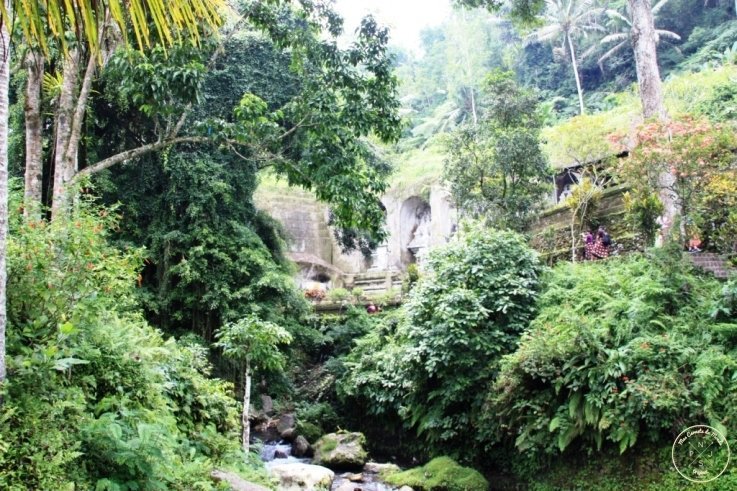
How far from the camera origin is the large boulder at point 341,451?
10.0m

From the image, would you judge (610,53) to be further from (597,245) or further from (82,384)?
(82,384)

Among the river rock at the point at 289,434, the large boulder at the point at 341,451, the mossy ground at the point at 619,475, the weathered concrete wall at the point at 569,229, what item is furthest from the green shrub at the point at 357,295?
the mossy ground at the point at 619,475

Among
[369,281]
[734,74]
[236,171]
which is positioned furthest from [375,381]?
[734,74]

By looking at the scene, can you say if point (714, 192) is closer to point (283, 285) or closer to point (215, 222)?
point (283, 285)

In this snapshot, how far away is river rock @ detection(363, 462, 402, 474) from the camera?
9590 mm

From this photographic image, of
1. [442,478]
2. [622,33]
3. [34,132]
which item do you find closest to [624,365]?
[442,478]

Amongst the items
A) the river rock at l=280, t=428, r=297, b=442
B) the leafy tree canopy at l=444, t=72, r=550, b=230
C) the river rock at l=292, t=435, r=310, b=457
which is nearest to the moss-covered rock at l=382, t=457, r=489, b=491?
the river rock at l=292, t=435, r=310, b=457

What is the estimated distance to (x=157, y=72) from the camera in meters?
7.74

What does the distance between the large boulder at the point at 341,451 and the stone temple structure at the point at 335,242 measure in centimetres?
1106

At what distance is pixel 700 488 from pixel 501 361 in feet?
9.81

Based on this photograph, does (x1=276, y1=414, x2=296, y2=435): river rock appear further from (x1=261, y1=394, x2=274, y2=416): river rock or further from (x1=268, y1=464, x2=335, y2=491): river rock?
(x1=268, y1=464, x2=335, y2=491): river rock

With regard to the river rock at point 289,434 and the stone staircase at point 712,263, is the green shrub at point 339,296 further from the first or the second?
the stone staircase at point 712,263

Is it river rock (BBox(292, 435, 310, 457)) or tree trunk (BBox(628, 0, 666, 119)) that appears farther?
tree trunk (BBox(628, 0, 666, 119))

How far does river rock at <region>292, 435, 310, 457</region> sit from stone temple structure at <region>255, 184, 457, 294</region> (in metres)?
10.7
